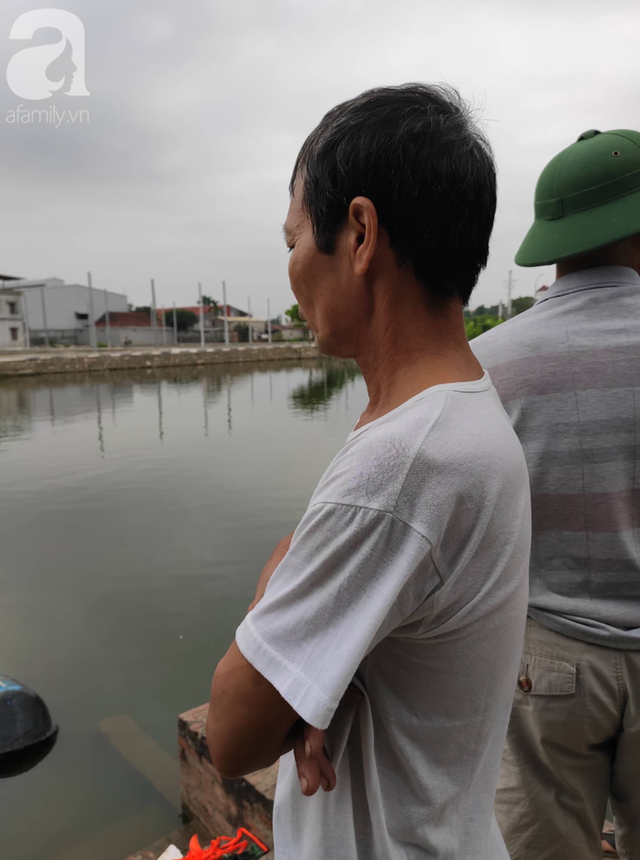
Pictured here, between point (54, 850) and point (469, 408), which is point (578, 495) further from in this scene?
point (54, 850)

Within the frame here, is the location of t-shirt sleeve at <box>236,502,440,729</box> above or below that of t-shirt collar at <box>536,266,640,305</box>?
below

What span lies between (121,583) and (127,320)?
166 feet

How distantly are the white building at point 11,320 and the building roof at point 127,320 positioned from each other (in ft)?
47.4

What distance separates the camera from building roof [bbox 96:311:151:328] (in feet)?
171

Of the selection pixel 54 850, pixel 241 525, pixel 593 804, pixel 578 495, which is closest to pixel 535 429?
pixel 578 495

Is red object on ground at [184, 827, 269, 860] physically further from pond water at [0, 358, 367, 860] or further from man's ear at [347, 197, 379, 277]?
man's ear at [347, 197, 379, 277]

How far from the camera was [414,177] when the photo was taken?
0.63 m

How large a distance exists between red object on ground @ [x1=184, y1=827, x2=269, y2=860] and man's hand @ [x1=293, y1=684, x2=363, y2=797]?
4.98 ft

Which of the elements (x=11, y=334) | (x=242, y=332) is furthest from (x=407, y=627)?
(x=242, y=332)

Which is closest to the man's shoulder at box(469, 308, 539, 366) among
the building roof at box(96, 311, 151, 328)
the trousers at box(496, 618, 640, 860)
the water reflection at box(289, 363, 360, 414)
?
the trousers at box(496, 618, 640, 860)

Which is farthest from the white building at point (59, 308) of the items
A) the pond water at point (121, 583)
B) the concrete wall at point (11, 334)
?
the pond water at point (121, 583)

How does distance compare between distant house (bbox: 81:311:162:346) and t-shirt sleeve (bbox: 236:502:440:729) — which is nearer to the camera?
t-shirt sleeve (bbox: 236:502:440:729)

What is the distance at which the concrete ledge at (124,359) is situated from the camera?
23.9m

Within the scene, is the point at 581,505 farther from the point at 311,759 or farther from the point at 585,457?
the point at 311,759
